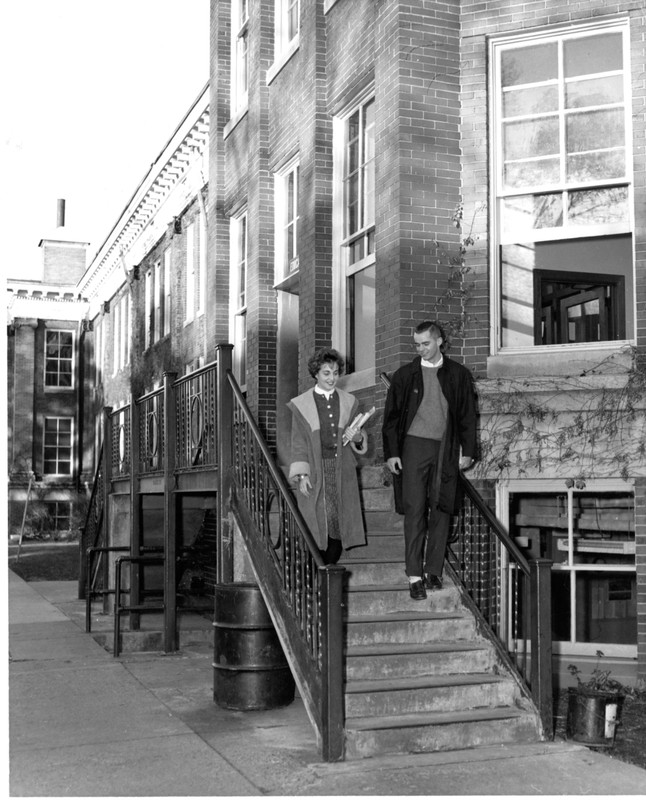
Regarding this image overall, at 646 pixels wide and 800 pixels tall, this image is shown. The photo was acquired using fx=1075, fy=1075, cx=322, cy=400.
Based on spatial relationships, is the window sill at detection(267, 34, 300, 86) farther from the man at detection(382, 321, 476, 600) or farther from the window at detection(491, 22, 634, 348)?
the man at detection(382, 321, 476, 600)

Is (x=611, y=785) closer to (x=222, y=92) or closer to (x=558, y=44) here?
(x=558, y=44)

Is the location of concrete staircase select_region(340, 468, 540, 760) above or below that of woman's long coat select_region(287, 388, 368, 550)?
below

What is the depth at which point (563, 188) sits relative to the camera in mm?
9898

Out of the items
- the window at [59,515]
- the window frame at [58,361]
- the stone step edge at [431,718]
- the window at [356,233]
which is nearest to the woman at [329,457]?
the stone step edge at [431,718]

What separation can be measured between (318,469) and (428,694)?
6.12 ft

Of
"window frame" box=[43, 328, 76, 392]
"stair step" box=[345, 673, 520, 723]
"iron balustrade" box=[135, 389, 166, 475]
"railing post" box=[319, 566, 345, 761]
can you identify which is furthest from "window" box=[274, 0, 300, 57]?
"window frame" box=[43, 328, 76, 392]

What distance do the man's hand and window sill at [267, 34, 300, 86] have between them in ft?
23.8

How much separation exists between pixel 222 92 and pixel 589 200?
880 centimetres

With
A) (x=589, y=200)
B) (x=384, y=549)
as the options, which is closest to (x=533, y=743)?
(x=384, y=549)

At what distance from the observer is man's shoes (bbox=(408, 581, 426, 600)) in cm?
783

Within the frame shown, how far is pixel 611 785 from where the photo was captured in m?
6.13

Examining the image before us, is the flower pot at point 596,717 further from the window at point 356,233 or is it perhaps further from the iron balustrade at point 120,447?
the iron balustrade at point 120,447

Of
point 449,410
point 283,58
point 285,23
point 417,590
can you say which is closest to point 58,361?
point 285,23

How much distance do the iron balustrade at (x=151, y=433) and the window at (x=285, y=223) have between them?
2.59 meters
